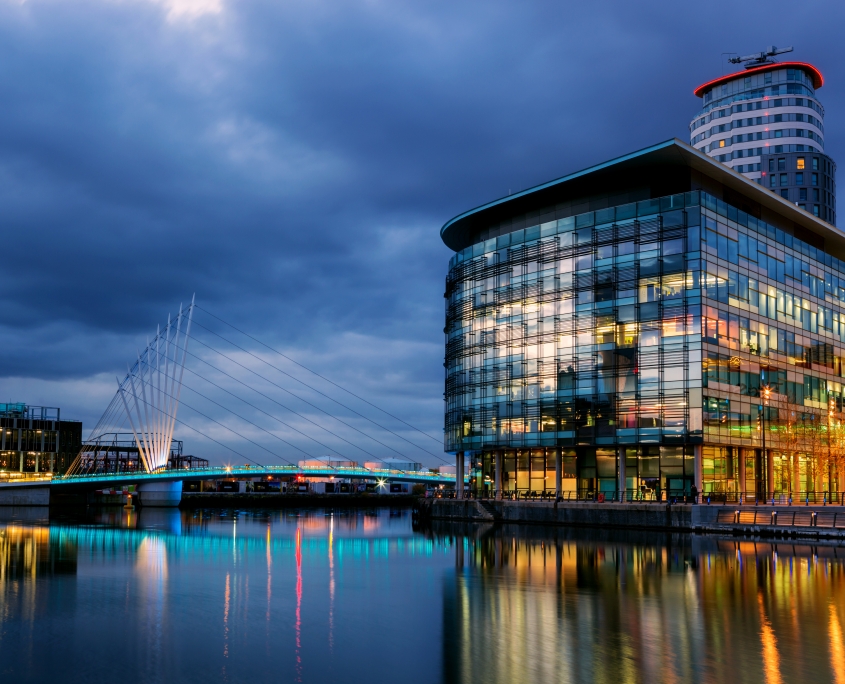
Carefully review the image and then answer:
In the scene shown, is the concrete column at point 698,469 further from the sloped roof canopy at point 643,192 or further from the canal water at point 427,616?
the canal water at point 427,616

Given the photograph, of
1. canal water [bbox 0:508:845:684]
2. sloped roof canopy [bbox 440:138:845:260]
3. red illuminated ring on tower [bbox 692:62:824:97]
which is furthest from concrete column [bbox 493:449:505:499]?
red illuminated ring on tower [bbox 692:62:824:97]

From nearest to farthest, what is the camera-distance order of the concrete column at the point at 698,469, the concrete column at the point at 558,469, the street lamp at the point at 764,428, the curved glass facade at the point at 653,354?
1. the street lamp at the point at 764,428
2. the concrete column at the point at 698,469
3. the curved glass facade at the point at 653,354
4. the concrete column at the point at 558,469

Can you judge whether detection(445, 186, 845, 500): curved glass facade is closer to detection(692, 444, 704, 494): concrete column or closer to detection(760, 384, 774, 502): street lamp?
detection(692, 444, 704, 494): concrete column

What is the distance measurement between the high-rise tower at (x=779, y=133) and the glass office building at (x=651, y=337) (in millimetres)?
59785

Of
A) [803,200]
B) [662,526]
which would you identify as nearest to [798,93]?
[803,200]

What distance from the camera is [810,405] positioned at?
93.8 meters

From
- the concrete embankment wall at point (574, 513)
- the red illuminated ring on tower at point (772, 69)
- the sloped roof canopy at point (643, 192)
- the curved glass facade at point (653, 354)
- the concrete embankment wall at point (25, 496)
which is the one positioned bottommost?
the concrete embankment wall at point (25, 496)

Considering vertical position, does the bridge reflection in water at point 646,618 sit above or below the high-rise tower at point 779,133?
below

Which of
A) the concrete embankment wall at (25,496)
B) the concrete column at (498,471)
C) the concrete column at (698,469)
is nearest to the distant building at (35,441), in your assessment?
the concrete embankment wall at (25,496)

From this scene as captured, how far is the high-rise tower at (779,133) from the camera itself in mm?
154250

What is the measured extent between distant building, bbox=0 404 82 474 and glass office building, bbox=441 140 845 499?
110236 mm

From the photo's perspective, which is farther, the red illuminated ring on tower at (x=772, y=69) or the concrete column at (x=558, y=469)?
the red illuminated ring on tower at (x=772, y=69)

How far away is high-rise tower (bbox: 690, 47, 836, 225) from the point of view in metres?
154

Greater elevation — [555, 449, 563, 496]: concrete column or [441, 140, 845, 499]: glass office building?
[441, 140, 845, 499]: glass office building
